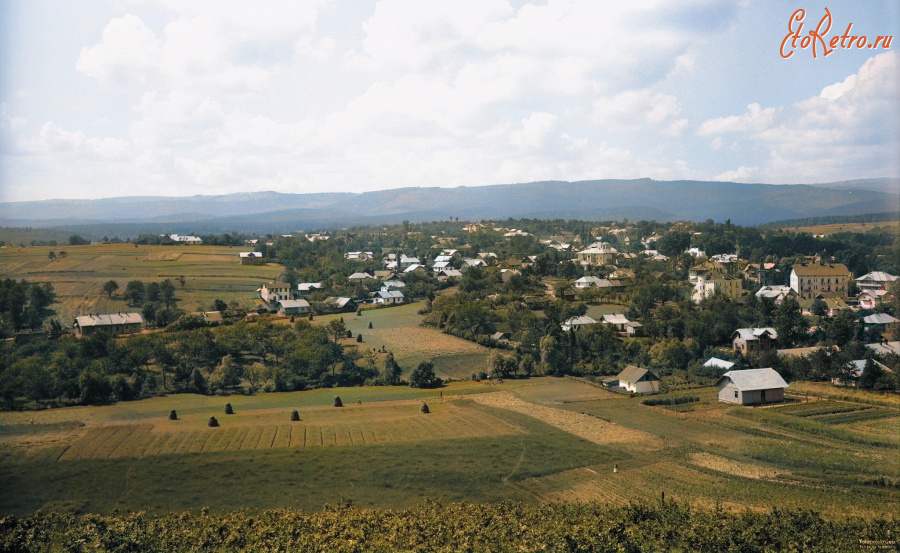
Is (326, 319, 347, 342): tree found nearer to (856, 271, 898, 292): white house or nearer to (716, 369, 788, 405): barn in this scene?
(716, 369, 788, 405): barn

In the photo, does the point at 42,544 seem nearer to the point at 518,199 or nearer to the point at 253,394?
the point at 253,394

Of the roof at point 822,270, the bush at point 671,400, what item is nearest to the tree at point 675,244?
the roof at point 822,270

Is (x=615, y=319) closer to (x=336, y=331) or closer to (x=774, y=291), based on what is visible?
(x=774, y=291)

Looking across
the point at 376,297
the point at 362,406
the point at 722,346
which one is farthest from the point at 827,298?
the point at 362,406

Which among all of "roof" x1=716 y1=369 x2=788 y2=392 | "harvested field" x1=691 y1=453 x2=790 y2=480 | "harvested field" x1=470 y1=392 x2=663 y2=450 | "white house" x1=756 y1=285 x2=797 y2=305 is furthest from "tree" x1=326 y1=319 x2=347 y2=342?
"white house" x1=756 y1=285 x2=797 y2=305

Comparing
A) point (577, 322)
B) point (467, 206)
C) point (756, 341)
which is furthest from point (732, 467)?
point (467, 206)

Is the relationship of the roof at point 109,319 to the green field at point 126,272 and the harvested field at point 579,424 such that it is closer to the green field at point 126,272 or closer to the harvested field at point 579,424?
the green field at point 126,272
